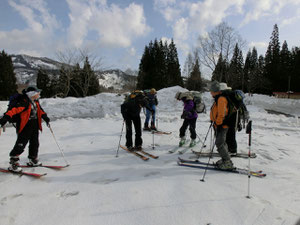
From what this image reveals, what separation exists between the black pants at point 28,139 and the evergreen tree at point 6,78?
36.1 metres

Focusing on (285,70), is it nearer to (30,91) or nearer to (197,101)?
(197,101)

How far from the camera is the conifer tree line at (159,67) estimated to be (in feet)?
150

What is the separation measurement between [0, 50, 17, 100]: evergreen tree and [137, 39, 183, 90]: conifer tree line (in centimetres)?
Result: 2712

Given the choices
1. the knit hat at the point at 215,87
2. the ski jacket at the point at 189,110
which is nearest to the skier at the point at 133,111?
the ski jacket at the point at 189,110

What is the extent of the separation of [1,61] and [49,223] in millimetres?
42834

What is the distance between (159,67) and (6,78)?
32617 mm

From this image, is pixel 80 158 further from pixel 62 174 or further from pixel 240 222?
pixel 240 222

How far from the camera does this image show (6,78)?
1281 inches

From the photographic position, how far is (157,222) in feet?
7.82

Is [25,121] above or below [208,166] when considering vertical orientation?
above

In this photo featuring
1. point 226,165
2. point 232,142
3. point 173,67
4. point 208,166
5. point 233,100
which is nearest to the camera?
point 226,165

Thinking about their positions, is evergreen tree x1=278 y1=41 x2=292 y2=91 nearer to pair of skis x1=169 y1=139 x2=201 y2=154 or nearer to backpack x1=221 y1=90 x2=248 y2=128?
pair of skis x1=169 y1=139 x2=201 y2=154

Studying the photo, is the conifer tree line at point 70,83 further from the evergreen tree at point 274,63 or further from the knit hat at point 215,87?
the evergreen tree at point 274,63

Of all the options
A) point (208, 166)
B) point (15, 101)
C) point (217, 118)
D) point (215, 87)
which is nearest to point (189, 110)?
point (215, 87)
